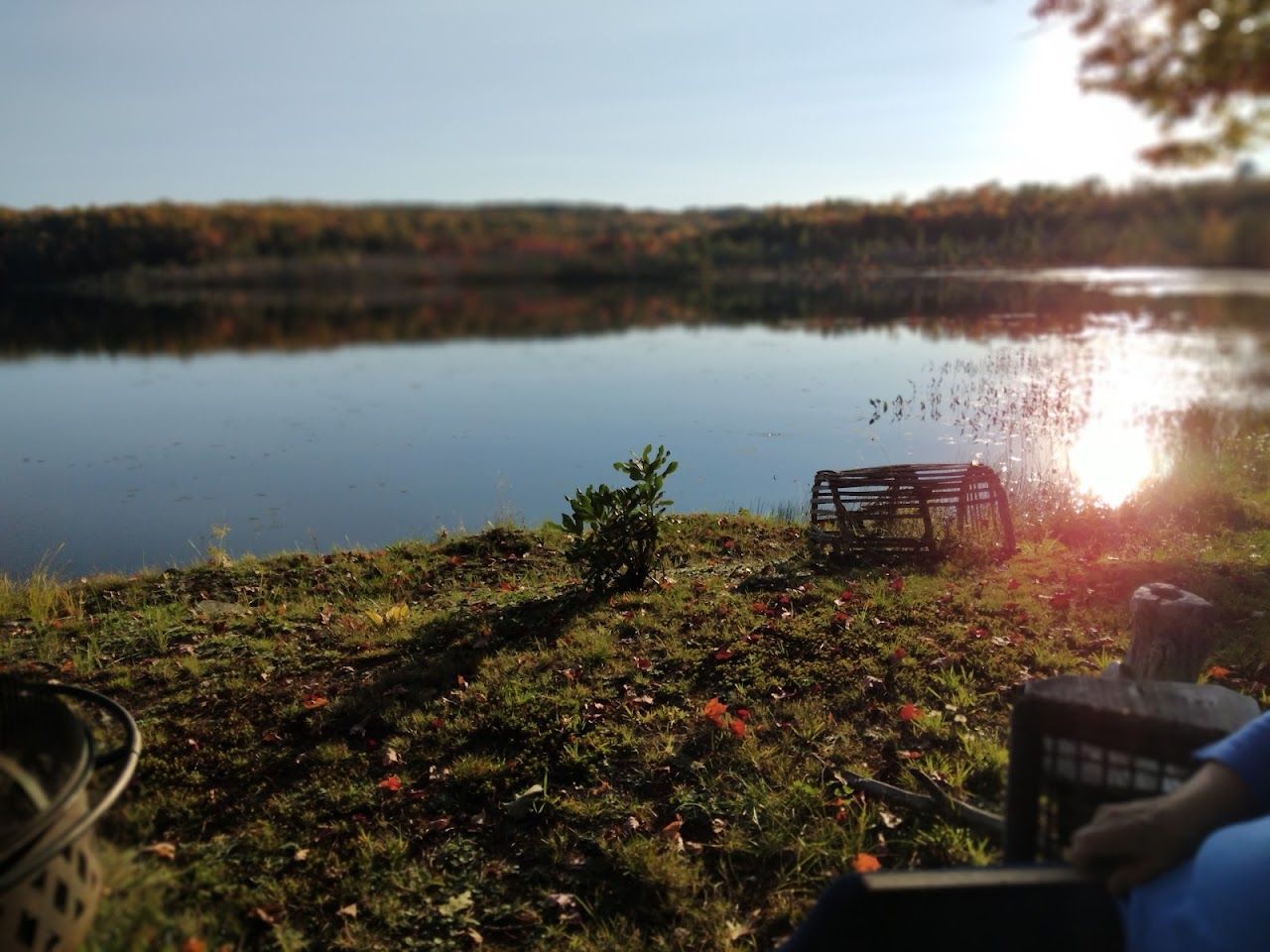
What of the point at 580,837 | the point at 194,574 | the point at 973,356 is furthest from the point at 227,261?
the point at 580,837

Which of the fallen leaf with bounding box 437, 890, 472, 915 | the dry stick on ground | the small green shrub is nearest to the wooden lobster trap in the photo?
the small green shrub

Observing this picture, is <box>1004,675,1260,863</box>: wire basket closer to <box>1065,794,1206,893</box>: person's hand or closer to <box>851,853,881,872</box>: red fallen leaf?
<box>1065,794,1206,893</box>: person's hand

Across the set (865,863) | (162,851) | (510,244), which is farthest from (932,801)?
(510,244)

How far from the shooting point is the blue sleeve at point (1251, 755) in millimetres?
1830

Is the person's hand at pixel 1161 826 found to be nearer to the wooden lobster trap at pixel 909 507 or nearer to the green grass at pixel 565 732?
the green grass at pixel 565 732

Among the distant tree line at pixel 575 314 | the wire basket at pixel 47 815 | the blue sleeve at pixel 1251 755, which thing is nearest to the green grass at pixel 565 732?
the wire basket at pixel 47 815

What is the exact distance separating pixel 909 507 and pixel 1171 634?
16.1 feet

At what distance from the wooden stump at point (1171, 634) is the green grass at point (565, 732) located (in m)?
0.86

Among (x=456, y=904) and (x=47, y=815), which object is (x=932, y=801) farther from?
(x=47, y=815)

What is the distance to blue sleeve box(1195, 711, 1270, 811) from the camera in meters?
1.83

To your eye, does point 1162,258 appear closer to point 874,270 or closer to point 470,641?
point 470,641

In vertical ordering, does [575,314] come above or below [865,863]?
above

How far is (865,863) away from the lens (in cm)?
362

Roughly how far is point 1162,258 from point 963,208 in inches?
2438
